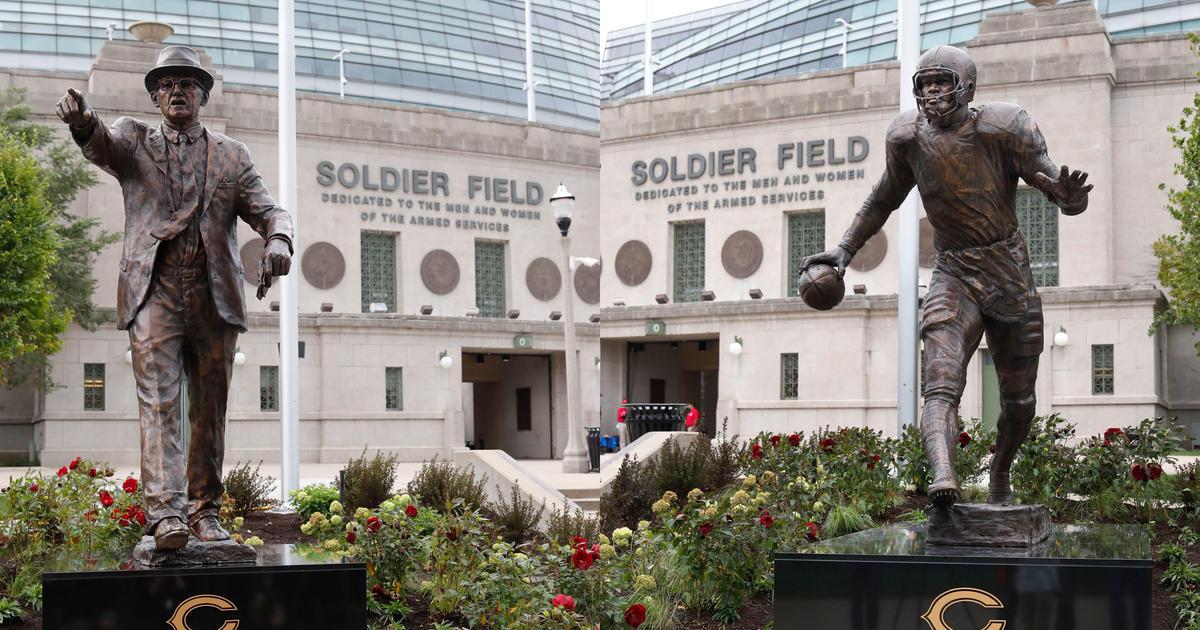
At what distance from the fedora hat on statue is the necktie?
0.32m

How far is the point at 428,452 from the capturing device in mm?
30094

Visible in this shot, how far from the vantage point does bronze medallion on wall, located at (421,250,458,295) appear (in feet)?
102

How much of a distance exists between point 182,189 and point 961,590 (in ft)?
14.6

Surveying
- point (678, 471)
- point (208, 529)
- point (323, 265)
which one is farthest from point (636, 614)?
point (323, 265)

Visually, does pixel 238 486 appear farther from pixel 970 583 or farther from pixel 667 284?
pixel 667 284

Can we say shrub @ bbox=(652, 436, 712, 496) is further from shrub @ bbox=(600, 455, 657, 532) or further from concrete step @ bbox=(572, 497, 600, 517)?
concrete step @ bbox=(572, 497, 600, 517)

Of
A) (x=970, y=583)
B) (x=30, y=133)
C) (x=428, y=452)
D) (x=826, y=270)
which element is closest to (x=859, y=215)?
(x=826, y=270)

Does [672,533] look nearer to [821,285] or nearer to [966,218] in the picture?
[821,285]

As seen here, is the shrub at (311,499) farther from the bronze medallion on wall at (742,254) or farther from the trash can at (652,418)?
the bronze medallion on wall at (742,254)

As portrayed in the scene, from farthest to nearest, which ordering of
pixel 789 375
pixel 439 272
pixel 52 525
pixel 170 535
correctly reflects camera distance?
pixel 439 272
pixel 789 375
pixel 52 525
pixel 170 535

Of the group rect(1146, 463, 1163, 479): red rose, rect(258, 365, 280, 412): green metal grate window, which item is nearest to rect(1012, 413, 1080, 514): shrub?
rect(1146, 463, 1163, 479): red rose

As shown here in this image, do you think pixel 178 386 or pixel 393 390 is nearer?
pixel 178 386

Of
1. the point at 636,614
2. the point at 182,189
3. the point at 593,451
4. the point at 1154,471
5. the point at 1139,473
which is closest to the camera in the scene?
the point at 636,614

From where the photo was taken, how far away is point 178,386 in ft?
20.9
